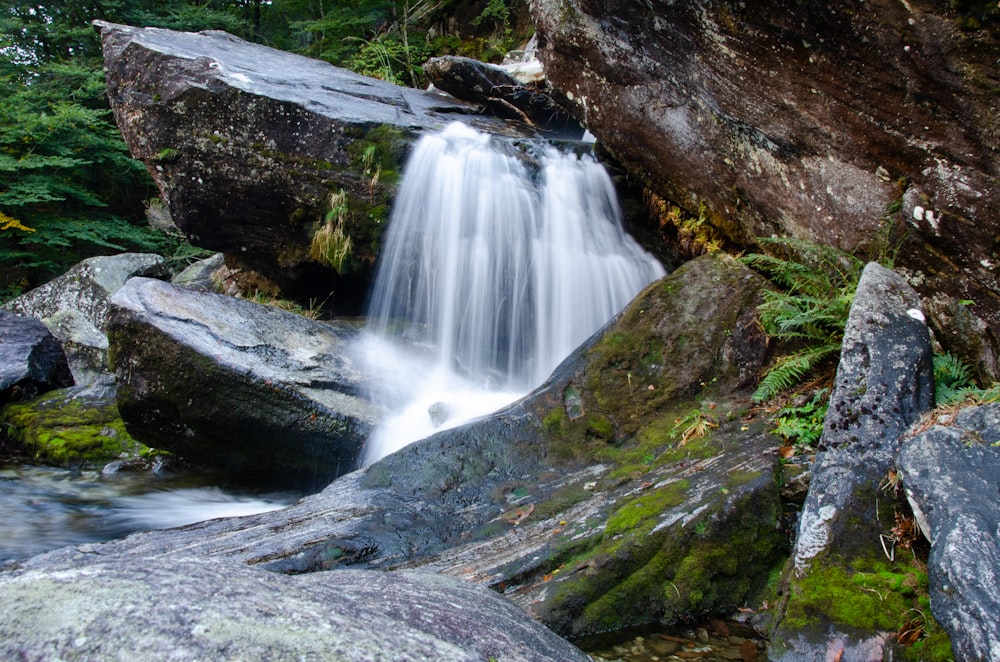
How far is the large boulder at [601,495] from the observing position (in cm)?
374

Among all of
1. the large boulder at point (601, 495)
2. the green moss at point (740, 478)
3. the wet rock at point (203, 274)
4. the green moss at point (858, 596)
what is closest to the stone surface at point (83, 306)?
the wet rock at point (203, 274)

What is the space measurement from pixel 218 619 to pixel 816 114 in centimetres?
548

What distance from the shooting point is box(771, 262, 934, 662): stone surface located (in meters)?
3.17

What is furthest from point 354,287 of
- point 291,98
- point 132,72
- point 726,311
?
point 726,311

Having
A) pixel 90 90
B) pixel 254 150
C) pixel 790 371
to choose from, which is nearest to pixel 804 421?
pixel 790 371

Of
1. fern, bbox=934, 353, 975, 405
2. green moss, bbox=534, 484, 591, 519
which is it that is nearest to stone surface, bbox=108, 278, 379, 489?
green moss, bbox=534, 484, 591, 519

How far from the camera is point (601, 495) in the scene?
454 centimetres

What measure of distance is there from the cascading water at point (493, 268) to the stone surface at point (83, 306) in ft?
19.3

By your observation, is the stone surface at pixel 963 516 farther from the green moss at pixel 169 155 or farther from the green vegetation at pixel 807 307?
the green moss at pixel 169 155

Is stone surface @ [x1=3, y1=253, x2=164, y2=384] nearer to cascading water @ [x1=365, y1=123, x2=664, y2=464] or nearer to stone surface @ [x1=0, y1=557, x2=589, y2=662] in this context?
cascading water @ [x1=365, y1=123, x2=664, y2=464]

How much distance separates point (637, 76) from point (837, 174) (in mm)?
2505

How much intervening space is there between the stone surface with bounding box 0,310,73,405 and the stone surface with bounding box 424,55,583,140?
736cm

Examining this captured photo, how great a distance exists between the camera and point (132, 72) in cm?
888

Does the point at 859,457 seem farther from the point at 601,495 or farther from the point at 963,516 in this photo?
the point at 601,495
